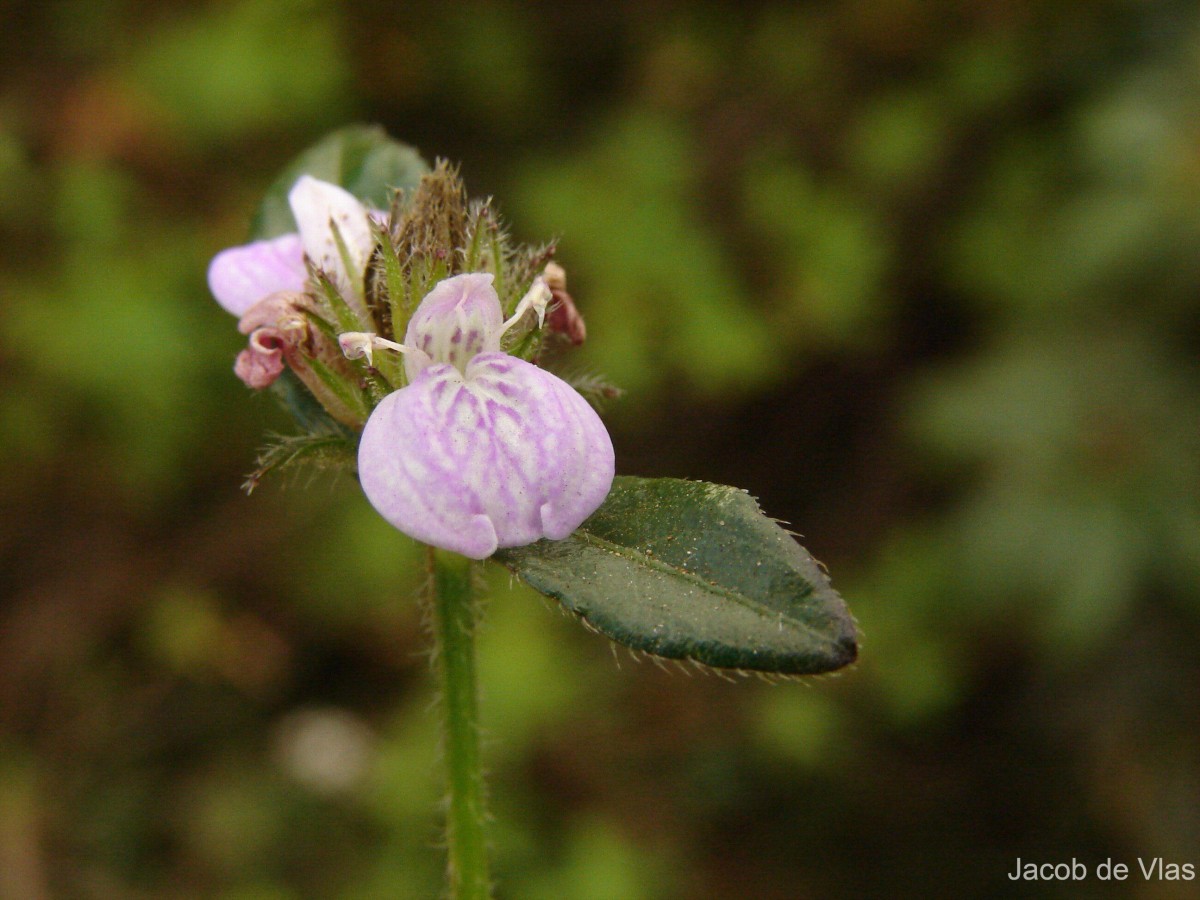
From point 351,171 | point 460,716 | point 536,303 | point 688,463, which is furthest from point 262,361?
point 688,463

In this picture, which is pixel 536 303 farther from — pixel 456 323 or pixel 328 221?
pixel 328 221

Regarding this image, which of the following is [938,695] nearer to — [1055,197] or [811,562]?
[1055,197]

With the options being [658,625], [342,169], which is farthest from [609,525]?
[342,169]

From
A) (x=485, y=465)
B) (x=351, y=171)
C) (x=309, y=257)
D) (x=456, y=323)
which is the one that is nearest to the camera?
(x=485, y=465)

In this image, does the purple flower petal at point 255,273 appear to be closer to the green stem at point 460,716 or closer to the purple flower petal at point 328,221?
the purple flower petal at point 328,221

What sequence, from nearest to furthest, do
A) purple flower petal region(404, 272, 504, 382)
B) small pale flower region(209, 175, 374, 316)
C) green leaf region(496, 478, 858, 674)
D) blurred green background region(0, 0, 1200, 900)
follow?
green leaf region(496, 478, 858, 674) < purple flower petal region(404, 272, 504, 382) < small pale flower region(209, 175, 374, 316) < blurred green background region(0, 0, 1200, 900)

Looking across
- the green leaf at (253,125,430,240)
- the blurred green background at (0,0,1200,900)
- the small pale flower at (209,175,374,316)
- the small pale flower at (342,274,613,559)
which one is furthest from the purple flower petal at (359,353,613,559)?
the blurred green background at (0,0,1200,900)

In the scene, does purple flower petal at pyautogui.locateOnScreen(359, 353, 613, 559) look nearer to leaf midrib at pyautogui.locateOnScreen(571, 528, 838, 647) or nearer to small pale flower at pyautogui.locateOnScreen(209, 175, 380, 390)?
leaf midrib at pyautogui.locateOnScreen(571, 528, 838, 647)
